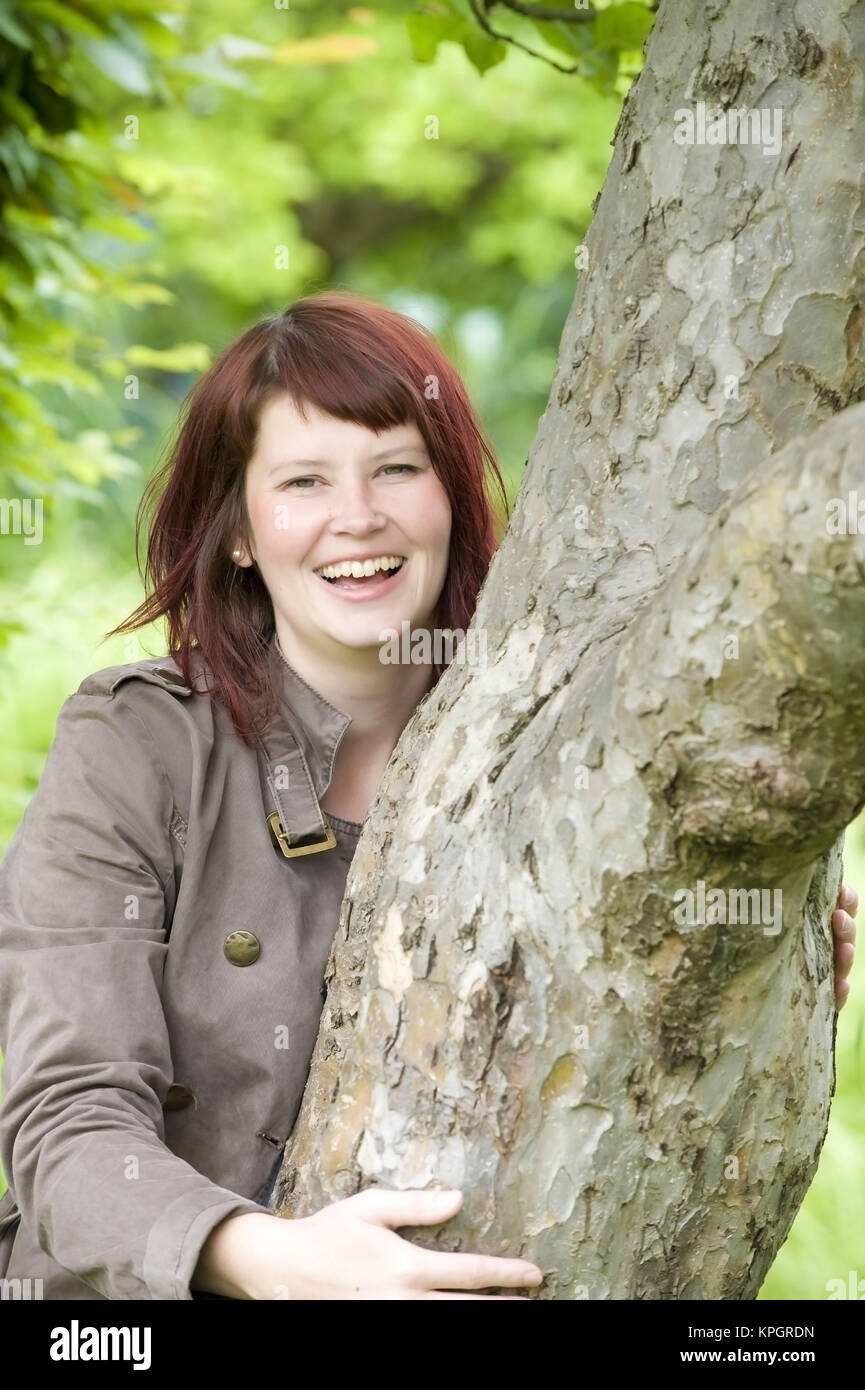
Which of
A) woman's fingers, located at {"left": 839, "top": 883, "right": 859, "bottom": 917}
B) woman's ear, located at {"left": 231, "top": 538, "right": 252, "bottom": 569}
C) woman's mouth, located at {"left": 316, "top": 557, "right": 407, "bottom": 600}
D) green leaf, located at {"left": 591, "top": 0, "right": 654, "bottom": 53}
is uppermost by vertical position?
green leaf, located at {"left": 591, "top": 0, "right": 654, "bottom": 53}

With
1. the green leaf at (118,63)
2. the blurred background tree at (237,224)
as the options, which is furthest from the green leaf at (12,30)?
the green leaf at (118,63)

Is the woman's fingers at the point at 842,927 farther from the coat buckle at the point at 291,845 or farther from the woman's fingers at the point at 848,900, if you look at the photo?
the coat buckle at the point at 291,845

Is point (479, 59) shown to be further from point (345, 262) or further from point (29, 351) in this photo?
point (345, 262)

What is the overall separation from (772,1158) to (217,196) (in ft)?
26.0

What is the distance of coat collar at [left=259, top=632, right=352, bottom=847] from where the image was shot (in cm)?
185

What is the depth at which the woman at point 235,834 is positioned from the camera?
59.9 inches

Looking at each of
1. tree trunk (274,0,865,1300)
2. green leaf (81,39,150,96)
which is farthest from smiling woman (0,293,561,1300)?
green leaf (81,39,150,96)

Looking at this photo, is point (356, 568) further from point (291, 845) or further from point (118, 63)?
point (118, 63)

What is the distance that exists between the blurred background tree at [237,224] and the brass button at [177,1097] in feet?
2.83

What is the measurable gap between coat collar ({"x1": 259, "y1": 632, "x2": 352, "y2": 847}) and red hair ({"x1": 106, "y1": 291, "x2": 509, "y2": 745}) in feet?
0.08

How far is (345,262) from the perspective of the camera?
36.4 feet

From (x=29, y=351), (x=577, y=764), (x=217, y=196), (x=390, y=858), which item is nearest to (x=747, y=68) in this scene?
(x=577, y=764)

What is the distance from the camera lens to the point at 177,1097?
1790 millimetres

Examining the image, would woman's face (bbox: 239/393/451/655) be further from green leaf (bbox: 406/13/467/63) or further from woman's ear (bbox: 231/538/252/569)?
green leaf (bbox: 406/13/467/63)
